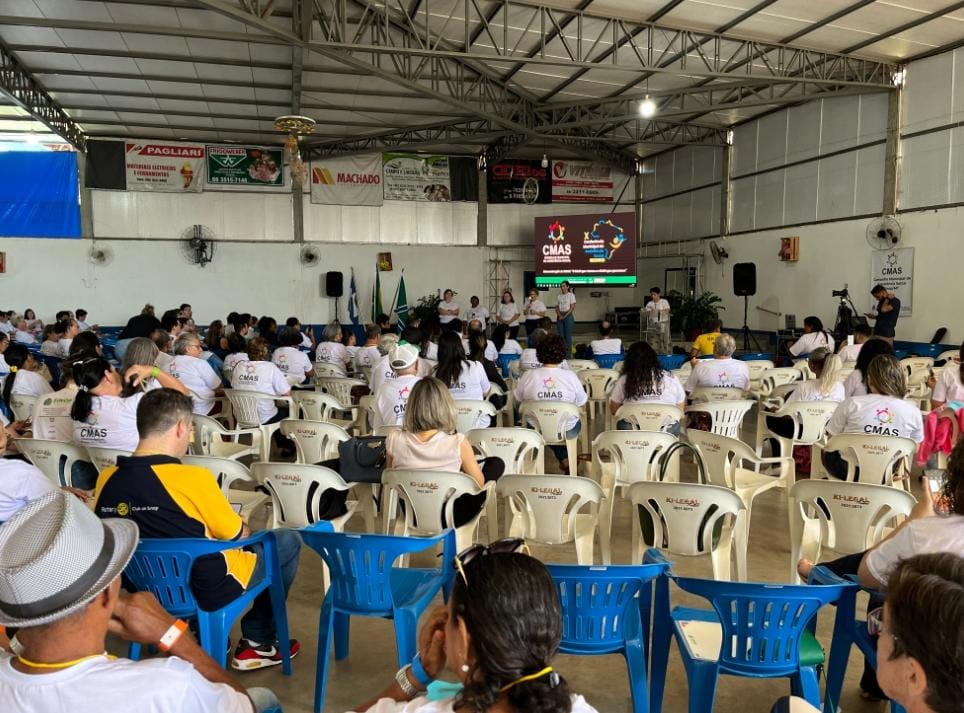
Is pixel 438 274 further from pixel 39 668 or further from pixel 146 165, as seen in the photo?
pixel 39 668

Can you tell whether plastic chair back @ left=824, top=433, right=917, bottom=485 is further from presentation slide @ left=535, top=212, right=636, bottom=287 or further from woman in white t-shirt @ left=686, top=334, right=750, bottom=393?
presentation slide @ left=535, top=212, right=636, bottom=287

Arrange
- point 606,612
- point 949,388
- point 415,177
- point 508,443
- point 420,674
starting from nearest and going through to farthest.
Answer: point 420,674
point 606,612
point 508,443
point 949,388
point 415,177

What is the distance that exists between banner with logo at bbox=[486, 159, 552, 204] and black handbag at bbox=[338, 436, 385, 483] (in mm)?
14176

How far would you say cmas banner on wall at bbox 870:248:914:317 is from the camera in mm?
10734

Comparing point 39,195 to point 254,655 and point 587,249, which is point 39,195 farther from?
point 254,655

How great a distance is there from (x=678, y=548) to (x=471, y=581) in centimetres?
186

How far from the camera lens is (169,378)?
4.70 meters

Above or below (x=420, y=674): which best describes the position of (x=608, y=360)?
above

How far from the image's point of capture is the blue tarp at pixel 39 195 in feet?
45.8

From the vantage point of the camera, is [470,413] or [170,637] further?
[470,413]

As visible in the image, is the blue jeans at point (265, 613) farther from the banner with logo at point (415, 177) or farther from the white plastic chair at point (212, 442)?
the banner with logo at point (415, 177)

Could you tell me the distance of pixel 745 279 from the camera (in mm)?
12891

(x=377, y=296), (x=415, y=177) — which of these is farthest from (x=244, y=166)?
(x=377, y=296)

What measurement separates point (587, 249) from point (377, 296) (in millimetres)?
4946
